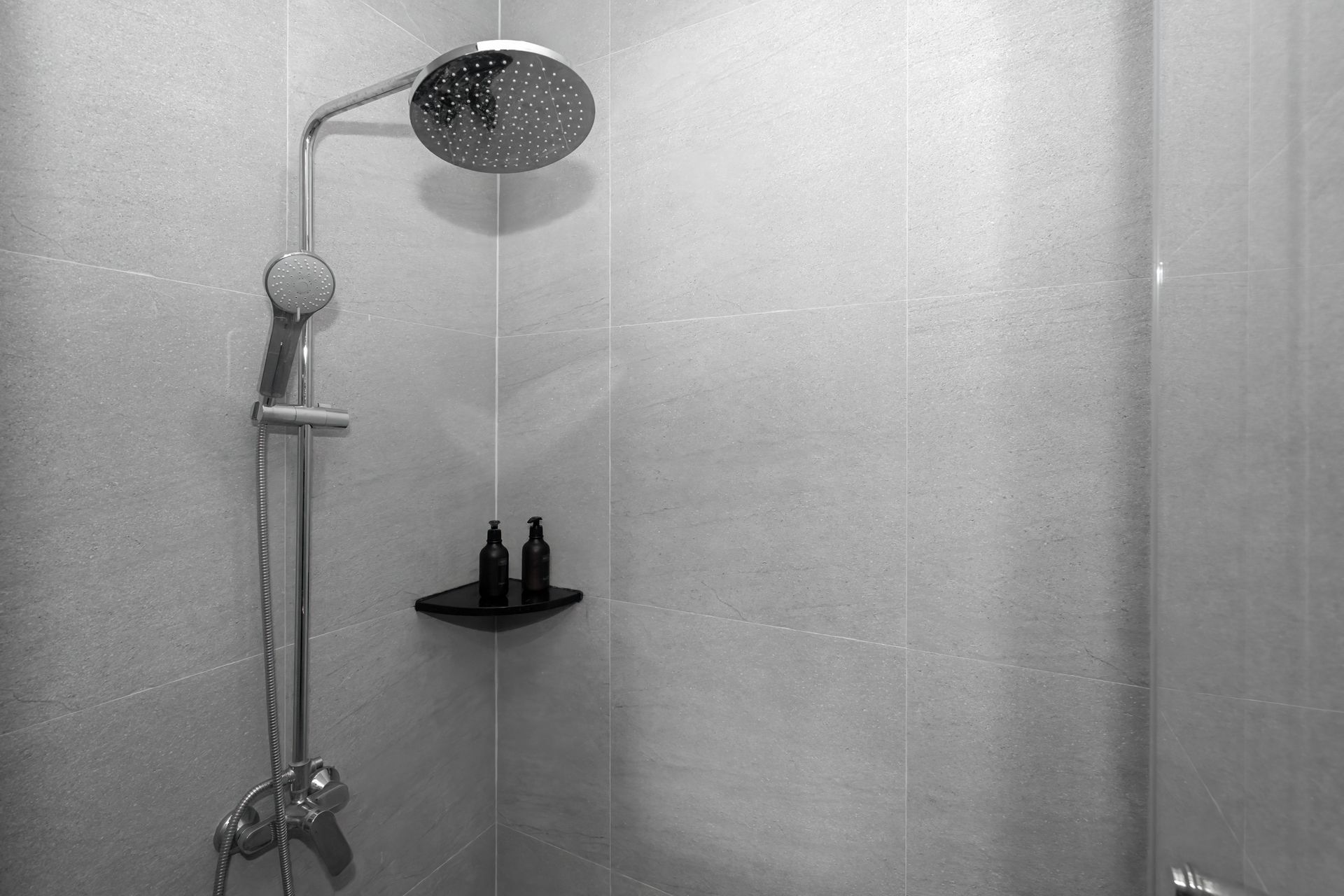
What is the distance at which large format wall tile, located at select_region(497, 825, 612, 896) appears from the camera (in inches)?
44.9

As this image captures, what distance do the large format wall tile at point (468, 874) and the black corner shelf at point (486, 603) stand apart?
0.48 meters

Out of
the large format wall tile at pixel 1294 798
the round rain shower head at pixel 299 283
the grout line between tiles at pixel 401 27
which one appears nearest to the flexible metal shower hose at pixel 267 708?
the round rain shower head at pixel 299 283

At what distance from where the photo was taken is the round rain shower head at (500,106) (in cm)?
68

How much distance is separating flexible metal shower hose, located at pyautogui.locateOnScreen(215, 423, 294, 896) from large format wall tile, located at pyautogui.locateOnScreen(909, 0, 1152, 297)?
952mm

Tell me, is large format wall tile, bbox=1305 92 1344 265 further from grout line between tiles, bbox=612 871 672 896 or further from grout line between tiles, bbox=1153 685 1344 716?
grout line between tiles, bbox=612 871 672 896

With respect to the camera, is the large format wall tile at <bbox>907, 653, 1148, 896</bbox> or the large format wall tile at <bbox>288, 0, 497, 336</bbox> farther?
the large format wall tile at <bbox>288, 0, 497, 336</bbox>

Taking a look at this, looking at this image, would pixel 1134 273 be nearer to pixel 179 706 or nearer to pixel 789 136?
pixel 789 136

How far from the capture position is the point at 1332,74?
25cm

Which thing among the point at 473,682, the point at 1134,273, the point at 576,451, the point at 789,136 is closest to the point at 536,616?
the point at 473,682

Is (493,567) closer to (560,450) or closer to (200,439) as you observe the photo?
(560,450)

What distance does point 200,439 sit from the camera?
78cm

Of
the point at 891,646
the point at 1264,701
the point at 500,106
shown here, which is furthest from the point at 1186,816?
the point at 500,106

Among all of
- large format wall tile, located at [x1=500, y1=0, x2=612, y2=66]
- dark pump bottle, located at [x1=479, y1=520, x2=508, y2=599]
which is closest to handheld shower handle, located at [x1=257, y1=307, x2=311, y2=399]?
dark pump bottle, located at [x1=479, y1=520, x2=508, y2=599]

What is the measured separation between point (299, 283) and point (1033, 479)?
1.01 m
